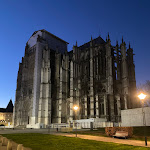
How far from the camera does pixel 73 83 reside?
1609 inches

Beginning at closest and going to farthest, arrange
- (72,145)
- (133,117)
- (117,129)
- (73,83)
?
(72,145)
(117,129)
(133,117)
(73,83)

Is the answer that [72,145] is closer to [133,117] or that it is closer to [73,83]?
[133,117]

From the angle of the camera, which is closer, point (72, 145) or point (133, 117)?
point (72, 145)

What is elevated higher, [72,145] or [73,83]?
[73,83]

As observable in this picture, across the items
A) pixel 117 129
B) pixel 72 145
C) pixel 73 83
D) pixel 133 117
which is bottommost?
pixel 72 145

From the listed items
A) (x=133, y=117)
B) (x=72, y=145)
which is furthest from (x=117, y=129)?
(x=133, y=117)

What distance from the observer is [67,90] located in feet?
145

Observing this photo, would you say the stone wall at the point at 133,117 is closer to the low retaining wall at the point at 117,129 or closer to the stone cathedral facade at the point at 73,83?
the stone cathedral facade at the point at 73,83

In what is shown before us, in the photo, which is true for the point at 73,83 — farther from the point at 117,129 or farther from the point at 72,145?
the point at 72,145

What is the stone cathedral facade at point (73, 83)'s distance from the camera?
34.3m

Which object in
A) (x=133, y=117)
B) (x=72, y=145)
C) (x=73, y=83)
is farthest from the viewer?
(x=73, y=83)

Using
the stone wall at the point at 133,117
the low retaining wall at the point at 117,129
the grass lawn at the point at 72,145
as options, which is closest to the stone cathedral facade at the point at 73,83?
the stone wall at the point at 133,117

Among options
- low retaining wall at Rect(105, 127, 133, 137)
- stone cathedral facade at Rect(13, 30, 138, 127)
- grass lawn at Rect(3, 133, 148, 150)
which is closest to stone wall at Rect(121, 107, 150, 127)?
stone cathedral facade at Rect(13, 30, 138, 127)

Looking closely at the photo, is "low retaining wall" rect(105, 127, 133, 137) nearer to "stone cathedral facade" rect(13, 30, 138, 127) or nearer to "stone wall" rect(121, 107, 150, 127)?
"stone wall" rect(121, 107, 150, 127)
